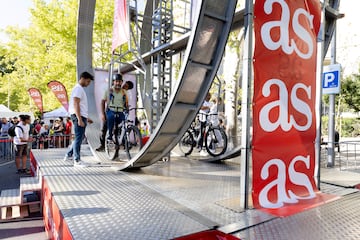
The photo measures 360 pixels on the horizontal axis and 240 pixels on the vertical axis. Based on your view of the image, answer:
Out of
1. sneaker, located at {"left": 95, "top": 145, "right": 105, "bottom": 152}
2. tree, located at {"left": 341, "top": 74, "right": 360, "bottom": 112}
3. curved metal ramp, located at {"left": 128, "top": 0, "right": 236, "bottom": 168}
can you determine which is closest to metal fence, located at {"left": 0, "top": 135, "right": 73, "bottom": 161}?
sneaker, located at {"left": 95, "top": 145, "right": 105, "bottom": 152}

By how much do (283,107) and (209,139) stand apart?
143 inches

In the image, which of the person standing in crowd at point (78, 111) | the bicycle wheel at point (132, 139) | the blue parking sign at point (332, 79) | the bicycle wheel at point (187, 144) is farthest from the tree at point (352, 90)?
the person standing in crowd at point (78, 111)

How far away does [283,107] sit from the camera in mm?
3305

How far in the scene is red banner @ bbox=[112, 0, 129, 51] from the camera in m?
6.08

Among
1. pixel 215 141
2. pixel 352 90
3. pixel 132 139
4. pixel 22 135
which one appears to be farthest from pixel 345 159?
pixel 352 90

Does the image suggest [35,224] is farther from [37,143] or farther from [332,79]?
[37,143]

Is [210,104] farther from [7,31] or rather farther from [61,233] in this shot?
[7,31]

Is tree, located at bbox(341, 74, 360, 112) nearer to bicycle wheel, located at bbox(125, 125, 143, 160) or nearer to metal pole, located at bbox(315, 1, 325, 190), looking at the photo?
metal pole, located at bbox(315, 1, 325, 190)

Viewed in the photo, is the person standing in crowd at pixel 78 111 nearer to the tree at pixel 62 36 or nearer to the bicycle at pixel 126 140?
the bicycle at pixel 126 140

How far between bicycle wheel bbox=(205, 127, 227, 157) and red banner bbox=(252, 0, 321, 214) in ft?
9.86

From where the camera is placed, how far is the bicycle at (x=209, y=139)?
21.7 ft

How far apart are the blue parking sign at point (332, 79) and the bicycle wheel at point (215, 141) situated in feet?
8.09

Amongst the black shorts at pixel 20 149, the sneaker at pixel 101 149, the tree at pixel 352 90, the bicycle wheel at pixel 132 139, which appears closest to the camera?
the bicycle wheel at pixel 132 139

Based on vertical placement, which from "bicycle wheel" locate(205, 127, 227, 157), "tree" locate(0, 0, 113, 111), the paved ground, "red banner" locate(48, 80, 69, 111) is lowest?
the paved ground
